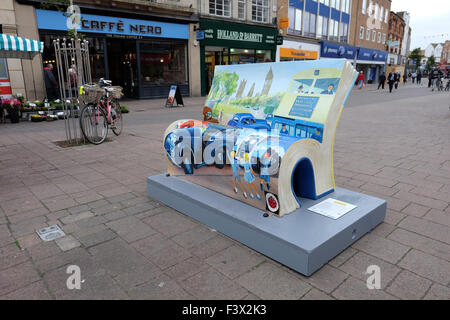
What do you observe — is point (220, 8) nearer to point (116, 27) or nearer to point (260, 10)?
point (260, 10)

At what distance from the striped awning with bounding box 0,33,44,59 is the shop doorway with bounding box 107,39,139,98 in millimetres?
8335

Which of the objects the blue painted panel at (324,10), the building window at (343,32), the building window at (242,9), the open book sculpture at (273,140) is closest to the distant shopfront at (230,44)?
the building window at (242,9)

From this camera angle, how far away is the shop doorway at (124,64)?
16625 mm

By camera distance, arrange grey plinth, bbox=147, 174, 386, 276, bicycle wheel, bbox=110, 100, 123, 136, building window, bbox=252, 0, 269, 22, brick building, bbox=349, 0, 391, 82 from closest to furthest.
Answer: grey plinth, bbox=147, 174, 386, 276 < bicycle wheel, bbox=110, 100, 123, 136 < building window, bbox=252, 0, 269, 22 < brick building, bbox=349, 0, 391, 82

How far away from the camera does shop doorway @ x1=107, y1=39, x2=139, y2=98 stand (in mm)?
16625

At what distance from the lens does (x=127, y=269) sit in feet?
8.06

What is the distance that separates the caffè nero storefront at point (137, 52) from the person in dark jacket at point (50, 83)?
3.77 ft

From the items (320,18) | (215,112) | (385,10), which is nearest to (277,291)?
(215,112)

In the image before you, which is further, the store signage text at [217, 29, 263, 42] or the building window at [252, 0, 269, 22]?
the building window at [252, 0, 269, 22]

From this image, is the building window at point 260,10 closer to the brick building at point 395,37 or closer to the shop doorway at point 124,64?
the shop doorway at point 124,64

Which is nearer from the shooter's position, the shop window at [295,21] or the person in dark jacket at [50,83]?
the person in dark jacket at [50,83]

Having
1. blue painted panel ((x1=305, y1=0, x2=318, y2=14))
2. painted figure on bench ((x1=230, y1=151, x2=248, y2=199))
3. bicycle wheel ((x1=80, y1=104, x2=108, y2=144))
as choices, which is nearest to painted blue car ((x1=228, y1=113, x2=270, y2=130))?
painted figure on bench ((x1=230, y1=151, x2=248, y2=199))

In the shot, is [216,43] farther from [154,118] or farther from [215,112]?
[215,112]

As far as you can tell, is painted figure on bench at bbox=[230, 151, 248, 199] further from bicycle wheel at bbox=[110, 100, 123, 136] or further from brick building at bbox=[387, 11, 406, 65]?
brick building at bbox=[387, 11, 406, 65]
